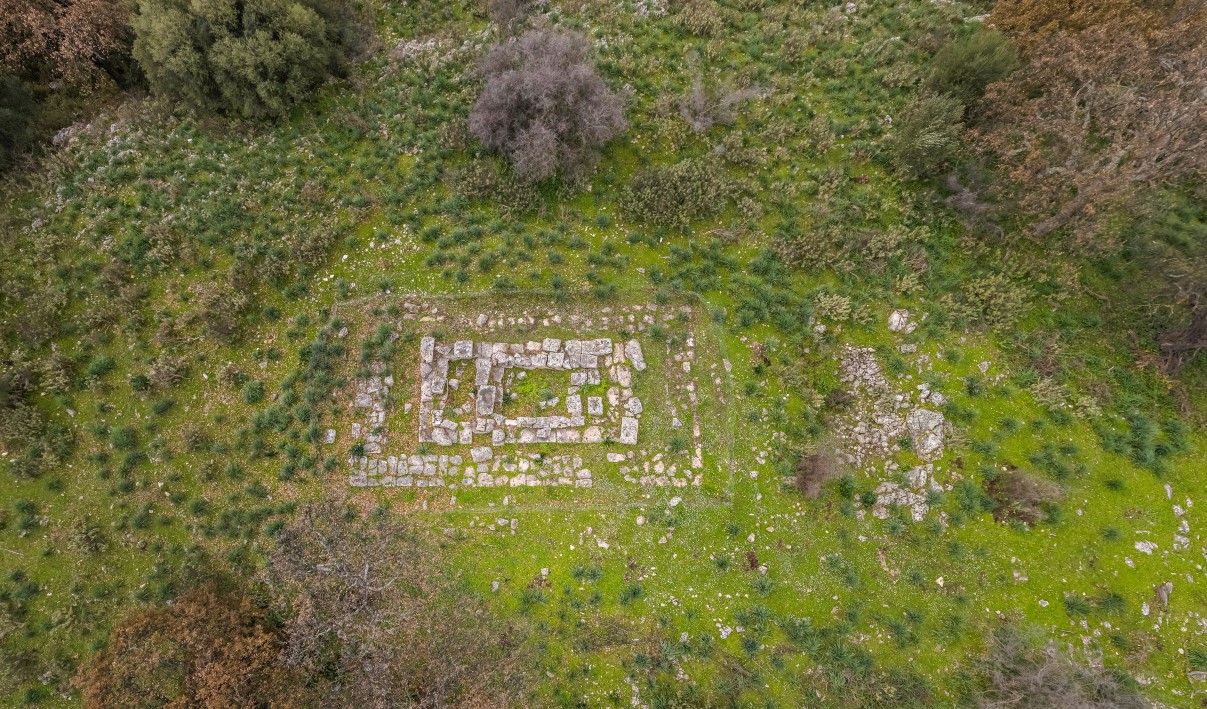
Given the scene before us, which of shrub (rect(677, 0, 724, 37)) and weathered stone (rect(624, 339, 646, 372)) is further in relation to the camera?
shrub (rect(677, 0, 724, 37))

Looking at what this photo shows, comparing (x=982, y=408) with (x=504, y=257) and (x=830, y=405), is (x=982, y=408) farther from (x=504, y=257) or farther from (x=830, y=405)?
(x=504, y=257)

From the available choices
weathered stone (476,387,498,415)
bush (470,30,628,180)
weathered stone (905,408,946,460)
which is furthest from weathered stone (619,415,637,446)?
bush (470,30,628,180)

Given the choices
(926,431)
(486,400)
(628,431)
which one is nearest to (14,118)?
(486,400)

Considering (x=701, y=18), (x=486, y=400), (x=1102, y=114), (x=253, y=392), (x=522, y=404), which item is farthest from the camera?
(x=701, y=18)

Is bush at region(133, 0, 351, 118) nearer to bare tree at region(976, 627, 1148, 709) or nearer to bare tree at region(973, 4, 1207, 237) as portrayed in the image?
bare tree at region(973, 4, 1207, 237)

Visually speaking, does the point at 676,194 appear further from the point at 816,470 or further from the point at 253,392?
the point at 253,392

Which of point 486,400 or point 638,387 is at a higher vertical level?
point 638,387

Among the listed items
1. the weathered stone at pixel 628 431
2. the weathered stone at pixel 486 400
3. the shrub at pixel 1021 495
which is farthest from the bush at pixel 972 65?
the weathered stone at pixel 486 400

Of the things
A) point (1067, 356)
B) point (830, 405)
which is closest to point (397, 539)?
point (830, 405)
